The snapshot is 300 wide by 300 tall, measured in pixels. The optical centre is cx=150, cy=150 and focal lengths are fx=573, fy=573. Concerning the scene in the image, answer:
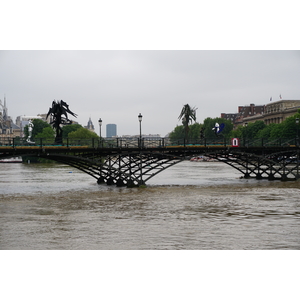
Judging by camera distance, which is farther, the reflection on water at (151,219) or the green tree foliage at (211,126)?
the green tree foliage at (211,126)

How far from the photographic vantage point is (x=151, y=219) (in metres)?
31.2

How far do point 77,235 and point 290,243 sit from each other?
30.6 ft

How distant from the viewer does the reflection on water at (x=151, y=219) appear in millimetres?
23859

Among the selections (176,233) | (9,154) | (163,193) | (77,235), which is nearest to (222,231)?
(176,233)

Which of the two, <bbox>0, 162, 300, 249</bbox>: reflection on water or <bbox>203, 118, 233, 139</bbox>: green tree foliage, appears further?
<bbox>203, 118, 233, 139</bbox>: green tree foliage

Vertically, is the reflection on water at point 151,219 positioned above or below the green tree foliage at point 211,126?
below

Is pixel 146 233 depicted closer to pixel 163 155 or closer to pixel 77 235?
pixel 77 235

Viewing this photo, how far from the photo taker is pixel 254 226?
93.0 ft

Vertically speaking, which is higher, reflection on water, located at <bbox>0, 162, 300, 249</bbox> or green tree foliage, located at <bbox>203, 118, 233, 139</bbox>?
green tree foliage, located at <bbox>203, 118, 233, 139</bbox>

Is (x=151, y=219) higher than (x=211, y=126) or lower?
lower

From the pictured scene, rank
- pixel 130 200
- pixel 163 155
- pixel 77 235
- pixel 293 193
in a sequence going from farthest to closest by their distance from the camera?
pixel 163 155 → pixel 293 193 → pixel 130 200 → pixel 77 235

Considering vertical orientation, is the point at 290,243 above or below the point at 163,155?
below

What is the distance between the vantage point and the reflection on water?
23.9 meters

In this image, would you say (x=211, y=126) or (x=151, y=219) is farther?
(x=211, y=126)
